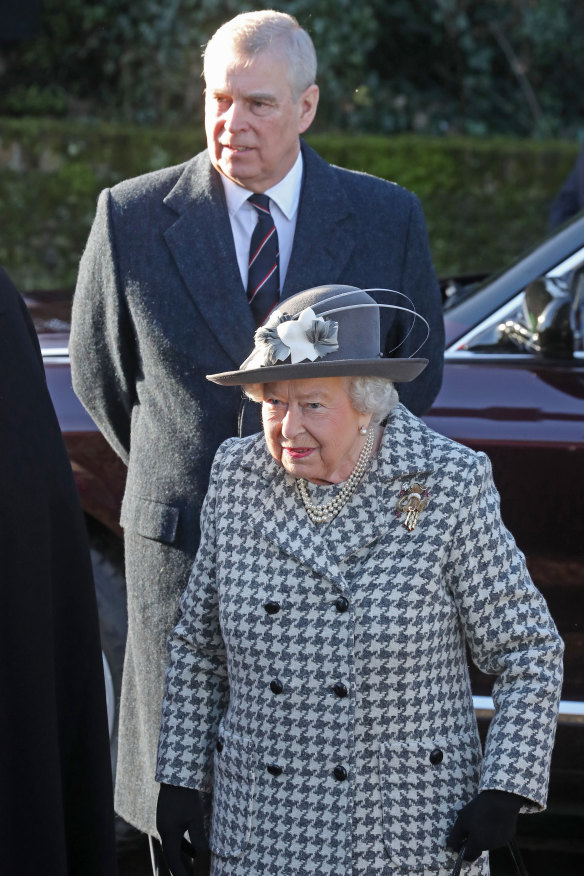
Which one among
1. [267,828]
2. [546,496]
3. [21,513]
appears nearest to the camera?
[21,513]

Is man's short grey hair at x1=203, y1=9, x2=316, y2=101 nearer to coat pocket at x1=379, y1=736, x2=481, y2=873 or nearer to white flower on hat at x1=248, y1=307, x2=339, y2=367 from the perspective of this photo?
white flower on hat at x1=248, y1=307, x2=339, y2=367

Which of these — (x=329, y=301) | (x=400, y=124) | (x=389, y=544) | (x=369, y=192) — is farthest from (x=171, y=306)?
(x=400, y=124)

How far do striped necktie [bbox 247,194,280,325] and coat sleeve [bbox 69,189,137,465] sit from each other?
288mm

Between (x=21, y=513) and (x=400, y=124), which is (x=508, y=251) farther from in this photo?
(x=21, y=513)

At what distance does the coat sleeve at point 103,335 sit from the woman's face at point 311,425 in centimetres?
81

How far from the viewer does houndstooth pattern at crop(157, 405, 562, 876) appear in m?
2.37

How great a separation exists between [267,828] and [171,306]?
120cm

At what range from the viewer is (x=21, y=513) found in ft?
6.86

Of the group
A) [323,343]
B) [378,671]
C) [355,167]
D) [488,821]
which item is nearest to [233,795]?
[378,671]

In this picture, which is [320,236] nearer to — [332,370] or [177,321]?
[177,321]

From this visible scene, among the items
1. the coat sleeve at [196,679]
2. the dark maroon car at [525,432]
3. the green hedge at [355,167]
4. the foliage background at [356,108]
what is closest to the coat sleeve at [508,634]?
the coat sleeve at [196,679]

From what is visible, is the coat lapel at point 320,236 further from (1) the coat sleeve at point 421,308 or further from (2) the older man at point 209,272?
(1) the coat sleeve at point 421,308

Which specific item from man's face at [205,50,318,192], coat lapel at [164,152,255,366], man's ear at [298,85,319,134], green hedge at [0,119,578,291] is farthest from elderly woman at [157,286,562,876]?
green hedge at [0,119,578,291]

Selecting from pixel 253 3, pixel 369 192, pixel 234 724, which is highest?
pixel 253 3
